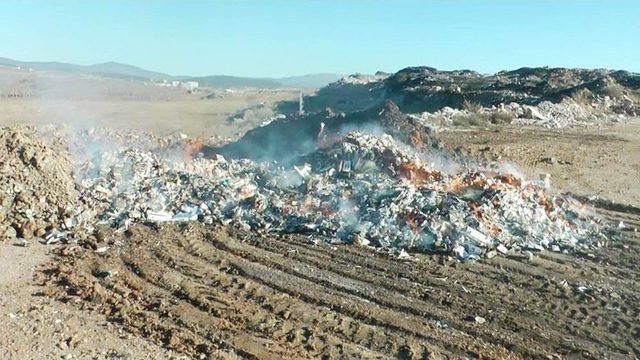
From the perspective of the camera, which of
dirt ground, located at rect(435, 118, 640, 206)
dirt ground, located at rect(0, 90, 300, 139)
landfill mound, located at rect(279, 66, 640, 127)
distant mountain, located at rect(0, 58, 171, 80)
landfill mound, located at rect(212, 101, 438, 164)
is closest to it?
dirt ground, located at rect(435, 118, 640, 206)

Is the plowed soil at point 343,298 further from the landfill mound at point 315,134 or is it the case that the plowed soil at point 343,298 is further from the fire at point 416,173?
the landfill mound at point 315,134

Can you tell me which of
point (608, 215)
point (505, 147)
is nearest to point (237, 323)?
point (608, 215)

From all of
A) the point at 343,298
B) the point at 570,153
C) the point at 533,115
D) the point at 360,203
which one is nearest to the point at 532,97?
the point at 533,115

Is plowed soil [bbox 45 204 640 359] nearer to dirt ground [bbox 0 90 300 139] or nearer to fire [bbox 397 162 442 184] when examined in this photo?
fire [bbox 397 162 442 184]

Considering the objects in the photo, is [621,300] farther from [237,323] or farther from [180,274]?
[180,274]

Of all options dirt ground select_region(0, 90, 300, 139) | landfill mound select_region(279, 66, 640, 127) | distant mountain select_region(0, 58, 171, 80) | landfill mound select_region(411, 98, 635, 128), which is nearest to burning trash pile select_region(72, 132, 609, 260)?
landfill mound select_region(279, 66, 640, 127)

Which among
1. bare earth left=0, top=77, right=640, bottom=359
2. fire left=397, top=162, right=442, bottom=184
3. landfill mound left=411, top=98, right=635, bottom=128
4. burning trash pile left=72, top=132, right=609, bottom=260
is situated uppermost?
landfill mound left=411, top=98, right=635, bottom=128
